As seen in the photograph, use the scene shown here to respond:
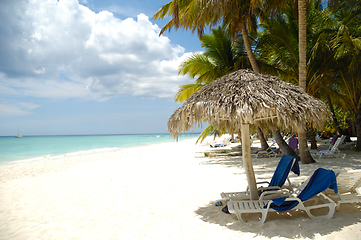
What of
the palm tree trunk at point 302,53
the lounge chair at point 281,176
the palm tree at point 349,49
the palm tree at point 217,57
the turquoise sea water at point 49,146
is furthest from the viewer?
the turquoise sea water at point 49,146

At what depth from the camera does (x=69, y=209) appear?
13.5 feet

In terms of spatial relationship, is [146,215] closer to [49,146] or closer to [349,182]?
[349,182]

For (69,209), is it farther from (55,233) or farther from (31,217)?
(55,233)

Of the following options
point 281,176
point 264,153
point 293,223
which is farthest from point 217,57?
point 293,223

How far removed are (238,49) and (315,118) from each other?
9.50 meters

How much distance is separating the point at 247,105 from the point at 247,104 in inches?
1.2

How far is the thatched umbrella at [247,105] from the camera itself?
2889mm

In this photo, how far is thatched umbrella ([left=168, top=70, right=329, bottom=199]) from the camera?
2889mm

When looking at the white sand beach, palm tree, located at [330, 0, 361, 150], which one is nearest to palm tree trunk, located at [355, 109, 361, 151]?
palm tree, located at [330, 0, 361, 150]

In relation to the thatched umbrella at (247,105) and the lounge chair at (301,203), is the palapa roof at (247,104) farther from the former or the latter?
the lounge chair at (301,203)

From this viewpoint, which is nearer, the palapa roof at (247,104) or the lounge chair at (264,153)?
the palapa roof at (247,104)

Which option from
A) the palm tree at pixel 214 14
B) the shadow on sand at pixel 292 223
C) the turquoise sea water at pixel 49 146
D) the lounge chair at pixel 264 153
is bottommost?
the turquoise sea water at pixel 49 146

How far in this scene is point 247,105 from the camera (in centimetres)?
283

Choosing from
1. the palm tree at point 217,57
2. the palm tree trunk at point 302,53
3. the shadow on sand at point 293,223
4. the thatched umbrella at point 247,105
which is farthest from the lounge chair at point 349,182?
the palm tree at point 217,57
